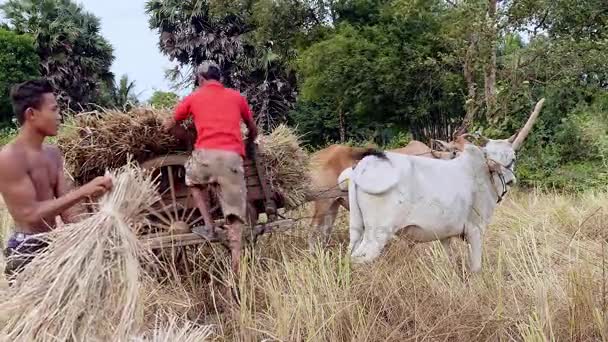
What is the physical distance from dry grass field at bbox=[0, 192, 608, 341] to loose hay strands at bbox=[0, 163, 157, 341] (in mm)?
1064

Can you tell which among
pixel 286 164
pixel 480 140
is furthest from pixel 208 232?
pixel 480 140

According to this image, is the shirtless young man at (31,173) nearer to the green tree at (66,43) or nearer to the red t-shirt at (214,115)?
the red t-shirt at (214,115)

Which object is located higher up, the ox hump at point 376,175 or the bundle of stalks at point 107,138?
the bundle of stalks at point 107,138

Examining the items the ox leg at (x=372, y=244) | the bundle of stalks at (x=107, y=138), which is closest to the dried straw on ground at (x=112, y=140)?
the bundle of stalks at (x=107, y=138)

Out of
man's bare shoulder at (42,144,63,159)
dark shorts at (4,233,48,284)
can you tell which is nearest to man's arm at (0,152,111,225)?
dark shorts at (4,233,48,284)

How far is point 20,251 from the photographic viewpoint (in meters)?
3.21

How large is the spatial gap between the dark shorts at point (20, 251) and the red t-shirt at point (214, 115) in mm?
1828

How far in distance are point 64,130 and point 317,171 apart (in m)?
2.72

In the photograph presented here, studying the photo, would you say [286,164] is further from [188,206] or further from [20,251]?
[20,251]

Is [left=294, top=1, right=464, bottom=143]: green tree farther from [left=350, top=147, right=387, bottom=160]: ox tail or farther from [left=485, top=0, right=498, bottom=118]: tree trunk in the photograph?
[left=350, top=147, right=387, bottom=160]: ox tail

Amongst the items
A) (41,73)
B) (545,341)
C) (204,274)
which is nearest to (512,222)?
(204,274)

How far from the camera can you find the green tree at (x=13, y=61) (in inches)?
1036

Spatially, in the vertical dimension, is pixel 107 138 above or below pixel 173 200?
above

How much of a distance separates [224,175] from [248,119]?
489mm
